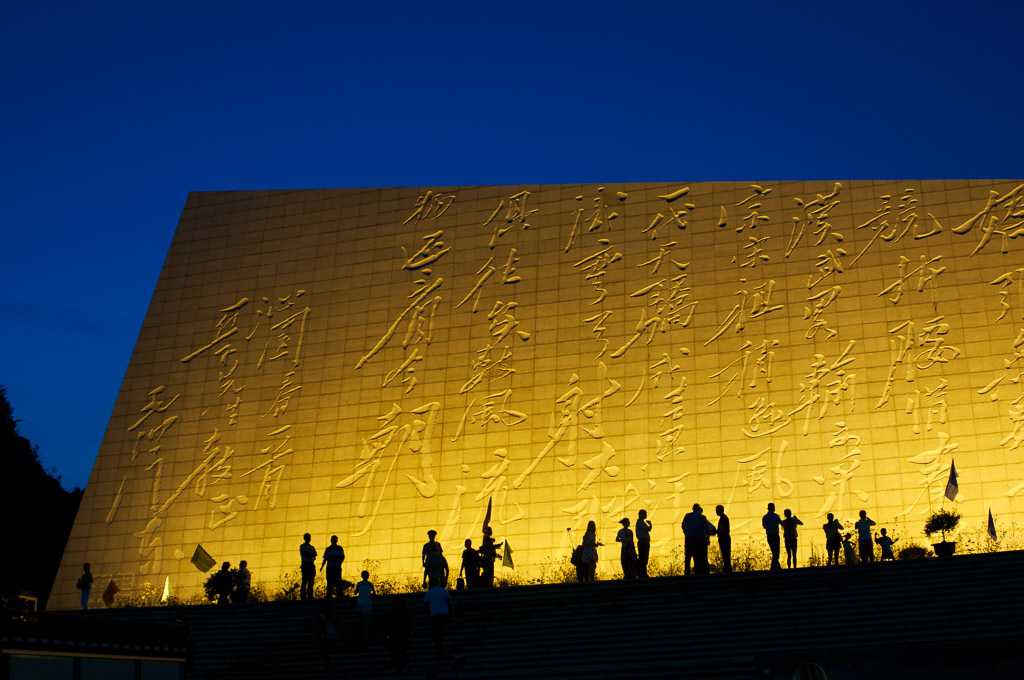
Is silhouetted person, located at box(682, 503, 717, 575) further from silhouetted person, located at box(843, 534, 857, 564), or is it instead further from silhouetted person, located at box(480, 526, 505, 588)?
silhouetted person, located at box(843, 534, 857, 564)

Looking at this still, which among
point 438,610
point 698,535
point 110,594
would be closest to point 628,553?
point 698,535

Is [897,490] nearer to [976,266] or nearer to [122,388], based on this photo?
[976,266]

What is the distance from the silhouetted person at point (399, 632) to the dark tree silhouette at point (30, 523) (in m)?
14.6

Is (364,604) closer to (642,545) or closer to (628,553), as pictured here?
(628,553)

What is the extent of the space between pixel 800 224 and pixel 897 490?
12.3 ft

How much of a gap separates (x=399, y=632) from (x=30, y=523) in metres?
16.8

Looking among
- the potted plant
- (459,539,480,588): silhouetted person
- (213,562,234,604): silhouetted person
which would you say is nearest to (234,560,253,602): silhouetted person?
(213,562,234,604): silhouetted person

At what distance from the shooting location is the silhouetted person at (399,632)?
880 cm

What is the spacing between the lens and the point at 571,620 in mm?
9602

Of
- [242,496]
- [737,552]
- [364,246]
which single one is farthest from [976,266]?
[242,496]

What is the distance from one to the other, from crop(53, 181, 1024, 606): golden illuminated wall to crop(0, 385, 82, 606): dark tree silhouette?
21.4 feet

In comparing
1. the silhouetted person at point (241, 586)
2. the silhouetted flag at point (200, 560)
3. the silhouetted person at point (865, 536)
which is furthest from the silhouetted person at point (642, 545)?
the silhouetted flag at point (200, 560)

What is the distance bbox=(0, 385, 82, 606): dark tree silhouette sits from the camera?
22.4 meters

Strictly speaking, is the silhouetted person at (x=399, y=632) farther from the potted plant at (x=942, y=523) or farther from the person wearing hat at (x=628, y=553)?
the potted plant at (x=942, y=523)
